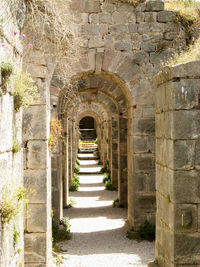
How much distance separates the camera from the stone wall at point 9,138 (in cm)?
289

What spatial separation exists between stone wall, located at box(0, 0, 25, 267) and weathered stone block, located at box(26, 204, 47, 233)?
7.66ft

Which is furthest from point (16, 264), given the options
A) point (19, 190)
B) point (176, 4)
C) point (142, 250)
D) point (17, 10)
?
point (176, 4)

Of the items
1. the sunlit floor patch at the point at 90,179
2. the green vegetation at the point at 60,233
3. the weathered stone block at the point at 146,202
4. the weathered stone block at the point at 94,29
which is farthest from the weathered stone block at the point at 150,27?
the sunlit floor patch at the point at 90,179

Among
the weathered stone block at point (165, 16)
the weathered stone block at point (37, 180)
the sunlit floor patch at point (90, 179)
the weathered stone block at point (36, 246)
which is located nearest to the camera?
the weathered stone block at point (36, 246)

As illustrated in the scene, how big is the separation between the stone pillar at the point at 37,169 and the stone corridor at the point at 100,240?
1032 millimetres

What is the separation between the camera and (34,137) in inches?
236

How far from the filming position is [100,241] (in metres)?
8.19

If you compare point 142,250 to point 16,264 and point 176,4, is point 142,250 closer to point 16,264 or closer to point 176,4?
point 16,264

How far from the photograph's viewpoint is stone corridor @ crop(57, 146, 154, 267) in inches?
272

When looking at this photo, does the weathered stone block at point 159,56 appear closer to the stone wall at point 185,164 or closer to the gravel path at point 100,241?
the stone wall at point 185,164

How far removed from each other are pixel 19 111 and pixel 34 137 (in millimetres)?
2431

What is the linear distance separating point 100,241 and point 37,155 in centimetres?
311

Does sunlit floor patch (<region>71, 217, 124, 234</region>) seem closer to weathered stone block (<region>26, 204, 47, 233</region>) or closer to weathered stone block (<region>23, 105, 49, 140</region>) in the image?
weathered stone block (<region>26, 204, 47, 233</region>)

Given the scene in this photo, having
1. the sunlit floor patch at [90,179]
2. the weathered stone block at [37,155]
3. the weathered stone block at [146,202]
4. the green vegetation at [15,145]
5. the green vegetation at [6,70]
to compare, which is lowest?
the sunlit floor patch at [90,179]
